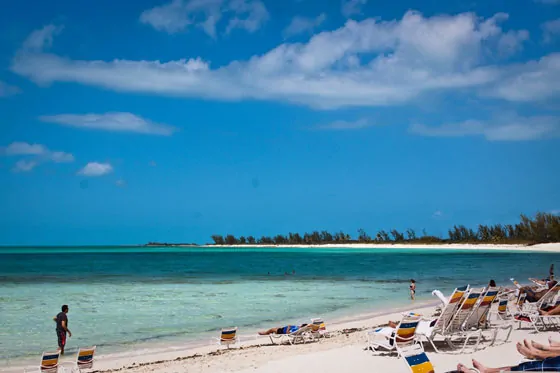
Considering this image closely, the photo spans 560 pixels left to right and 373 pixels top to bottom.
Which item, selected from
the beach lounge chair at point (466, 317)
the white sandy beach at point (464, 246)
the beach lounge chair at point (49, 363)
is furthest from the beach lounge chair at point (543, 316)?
the white sandy beach at point (464, 246)

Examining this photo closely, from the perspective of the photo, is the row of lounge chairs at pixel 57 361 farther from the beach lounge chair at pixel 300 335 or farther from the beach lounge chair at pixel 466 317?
the beach lounge chair at pixel 466 317

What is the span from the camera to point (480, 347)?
958 cm

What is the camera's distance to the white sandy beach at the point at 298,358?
848 cm

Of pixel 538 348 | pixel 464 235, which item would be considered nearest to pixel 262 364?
pixel 538 348

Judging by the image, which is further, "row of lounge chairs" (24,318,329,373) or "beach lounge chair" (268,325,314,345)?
"beach lounge chair" (268,325,314,345)

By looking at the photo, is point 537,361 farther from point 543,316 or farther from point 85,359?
point 85,359

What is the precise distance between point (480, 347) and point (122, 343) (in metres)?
7.91

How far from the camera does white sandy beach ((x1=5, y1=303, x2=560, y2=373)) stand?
8.48m

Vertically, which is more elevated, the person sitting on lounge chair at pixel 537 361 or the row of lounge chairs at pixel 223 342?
the person sitting on lounge chair at pixel 537 361

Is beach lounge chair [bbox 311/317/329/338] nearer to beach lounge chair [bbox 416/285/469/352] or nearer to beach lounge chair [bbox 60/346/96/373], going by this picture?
beach lounge chair [bbox 416/285/469/352]

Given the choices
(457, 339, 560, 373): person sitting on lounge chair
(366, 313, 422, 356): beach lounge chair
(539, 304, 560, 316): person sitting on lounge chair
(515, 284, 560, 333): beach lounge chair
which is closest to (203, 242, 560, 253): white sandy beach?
(515, 284, 560, 333): beach lounge chair

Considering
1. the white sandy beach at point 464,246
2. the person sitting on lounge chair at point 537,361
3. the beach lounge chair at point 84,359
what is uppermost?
the person sitting on lounge chair at point 537,361

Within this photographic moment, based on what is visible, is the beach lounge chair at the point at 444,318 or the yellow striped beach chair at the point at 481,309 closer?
the beach lounge chair at the point at 444,318

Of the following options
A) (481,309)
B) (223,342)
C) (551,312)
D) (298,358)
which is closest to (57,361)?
(223,342)
